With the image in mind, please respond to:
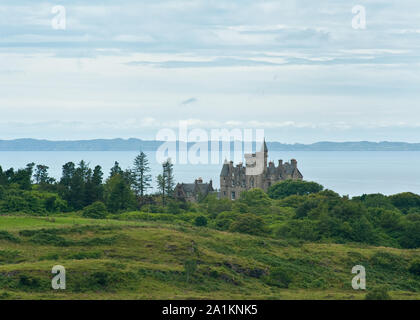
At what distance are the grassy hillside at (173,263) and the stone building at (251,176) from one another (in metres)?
59.6

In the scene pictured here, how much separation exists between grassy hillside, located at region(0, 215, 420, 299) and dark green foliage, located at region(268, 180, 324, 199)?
4815cm

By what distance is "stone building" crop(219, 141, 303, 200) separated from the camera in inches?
5133

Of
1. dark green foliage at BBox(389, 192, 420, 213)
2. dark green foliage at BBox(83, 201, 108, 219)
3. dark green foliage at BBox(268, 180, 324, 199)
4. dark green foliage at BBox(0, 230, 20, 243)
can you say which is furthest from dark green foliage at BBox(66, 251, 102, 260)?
dark green foliage at BBox(268, 180, 324, 199)

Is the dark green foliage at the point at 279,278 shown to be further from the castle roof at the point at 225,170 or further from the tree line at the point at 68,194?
the castle roof at the point at 225,170

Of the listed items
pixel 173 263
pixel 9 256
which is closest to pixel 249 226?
pixel 173 263

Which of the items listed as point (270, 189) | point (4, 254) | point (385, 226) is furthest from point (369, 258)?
point (270, 189)

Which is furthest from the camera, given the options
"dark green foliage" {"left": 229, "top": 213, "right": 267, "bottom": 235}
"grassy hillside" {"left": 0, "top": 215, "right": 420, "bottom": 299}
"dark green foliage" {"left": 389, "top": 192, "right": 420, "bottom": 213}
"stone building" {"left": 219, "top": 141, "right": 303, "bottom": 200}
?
"stone building" {"left": 219, "top": 141, "right": 303, "bottom": 200}

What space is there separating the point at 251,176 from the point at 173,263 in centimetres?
7853

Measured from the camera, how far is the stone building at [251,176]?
130375 mm

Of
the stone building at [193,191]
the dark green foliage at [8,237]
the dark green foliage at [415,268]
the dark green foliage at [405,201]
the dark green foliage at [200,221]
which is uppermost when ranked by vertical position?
the stone building at [193,191]

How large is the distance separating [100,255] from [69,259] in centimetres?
310

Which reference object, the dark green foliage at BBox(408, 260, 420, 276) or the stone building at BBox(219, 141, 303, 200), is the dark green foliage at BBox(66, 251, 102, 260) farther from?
the stone building at BBox(219, 141, 303, 200)

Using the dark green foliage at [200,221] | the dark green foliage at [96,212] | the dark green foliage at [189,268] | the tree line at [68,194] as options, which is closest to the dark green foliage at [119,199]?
the tree line at [68,194]
